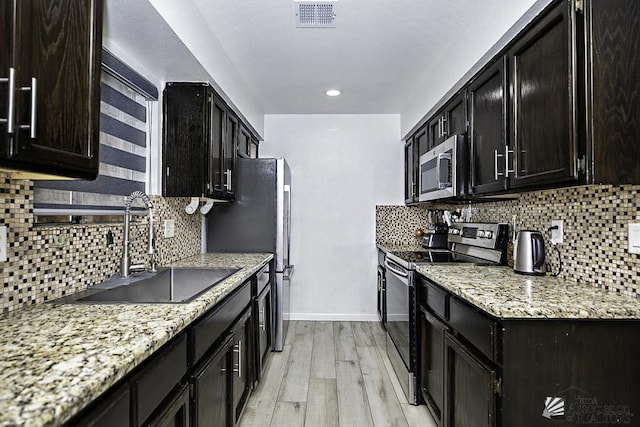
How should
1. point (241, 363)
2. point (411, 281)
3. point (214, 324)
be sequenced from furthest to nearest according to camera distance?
point (411, 281)
point (241, 363)
point (214, 324)

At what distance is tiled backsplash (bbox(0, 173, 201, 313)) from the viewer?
134cm

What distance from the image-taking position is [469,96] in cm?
252

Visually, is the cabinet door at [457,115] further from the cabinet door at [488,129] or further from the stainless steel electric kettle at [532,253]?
the stainless steel electric kettle at [532,253]

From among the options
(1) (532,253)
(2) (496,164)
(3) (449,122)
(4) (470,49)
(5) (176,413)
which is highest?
(4) (470,49)

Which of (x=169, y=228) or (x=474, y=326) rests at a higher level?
(x=169, y=228)

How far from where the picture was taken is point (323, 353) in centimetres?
349

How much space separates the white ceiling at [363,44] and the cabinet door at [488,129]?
158mm

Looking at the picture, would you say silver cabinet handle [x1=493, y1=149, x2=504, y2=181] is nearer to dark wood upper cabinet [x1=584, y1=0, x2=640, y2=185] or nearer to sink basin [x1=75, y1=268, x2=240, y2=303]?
dark wood upper cabinet [x1=584, y1=0, x2=640, y2=185]

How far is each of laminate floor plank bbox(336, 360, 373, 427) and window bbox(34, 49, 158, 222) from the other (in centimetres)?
174

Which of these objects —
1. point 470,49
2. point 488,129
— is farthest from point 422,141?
point 488,129

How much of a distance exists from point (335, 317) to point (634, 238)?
132 inches

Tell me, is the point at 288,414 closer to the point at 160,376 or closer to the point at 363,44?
the point at 160,376

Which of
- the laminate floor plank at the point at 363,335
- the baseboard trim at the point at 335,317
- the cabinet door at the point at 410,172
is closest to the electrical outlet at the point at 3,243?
the laminate floor plank at the point at 363,335

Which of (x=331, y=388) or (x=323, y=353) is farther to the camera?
(x=323, y=353)
